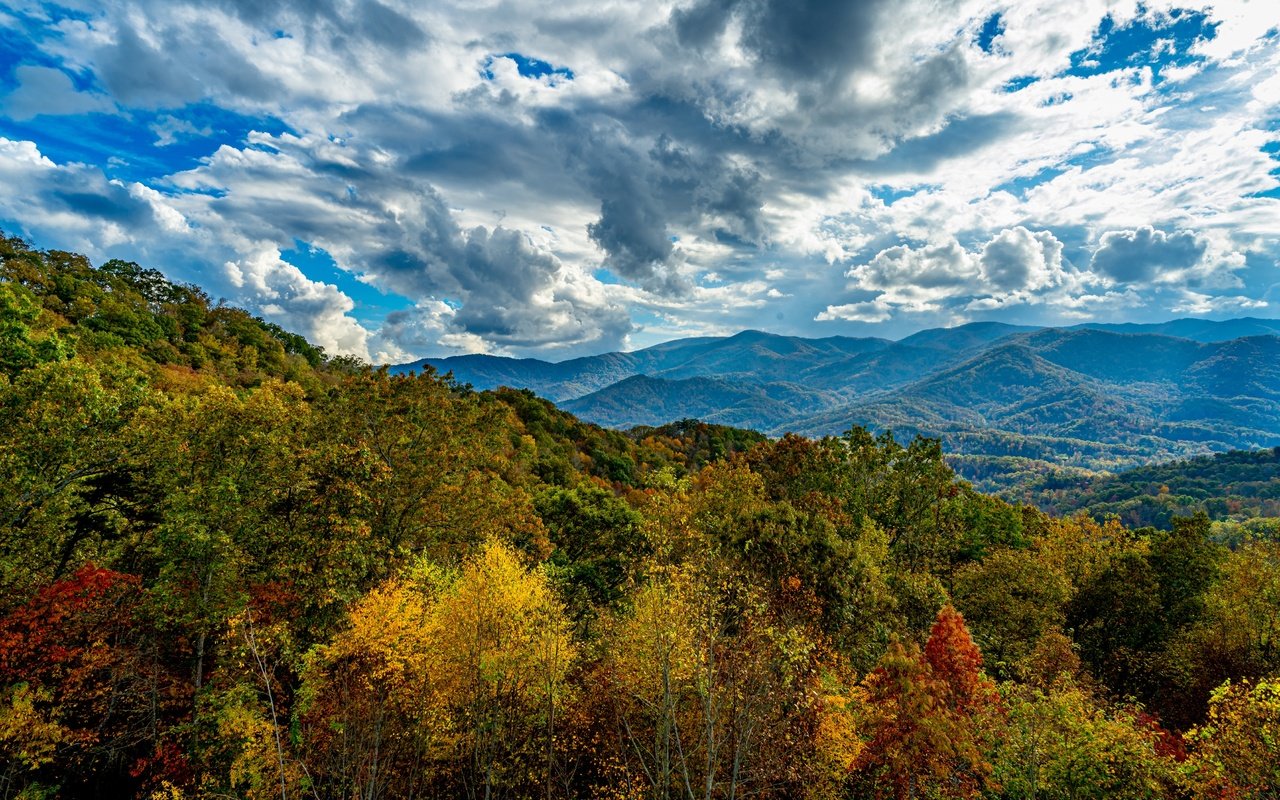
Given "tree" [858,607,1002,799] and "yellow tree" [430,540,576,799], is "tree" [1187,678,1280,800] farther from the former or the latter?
"yellow tree" [430,540,576,799]

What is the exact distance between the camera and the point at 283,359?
114625mm

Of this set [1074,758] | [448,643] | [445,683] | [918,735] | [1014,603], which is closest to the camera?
[1074,758]

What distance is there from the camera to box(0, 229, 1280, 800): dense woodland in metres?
27.0

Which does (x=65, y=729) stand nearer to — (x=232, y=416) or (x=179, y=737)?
(x=179, y=737)

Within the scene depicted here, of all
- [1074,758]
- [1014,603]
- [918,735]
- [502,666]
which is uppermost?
[502,666]

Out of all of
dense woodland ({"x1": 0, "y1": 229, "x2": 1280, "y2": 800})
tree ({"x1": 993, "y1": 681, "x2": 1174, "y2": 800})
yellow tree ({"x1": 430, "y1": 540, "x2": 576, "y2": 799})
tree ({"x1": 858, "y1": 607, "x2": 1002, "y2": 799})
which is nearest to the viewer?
tree ({"x1": 993, "y1": 681, "x2": 1174, "y2": 800})

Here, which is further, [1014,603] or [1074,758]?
[1014,603]

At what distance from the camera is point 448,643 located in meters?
34.0

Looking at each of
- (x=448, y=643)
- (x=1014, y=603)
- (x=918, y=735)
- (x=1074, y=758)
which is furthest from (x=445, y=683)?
(x=1014, y=603)

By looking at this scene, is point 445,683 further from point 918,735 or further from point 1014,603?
point 1014,603

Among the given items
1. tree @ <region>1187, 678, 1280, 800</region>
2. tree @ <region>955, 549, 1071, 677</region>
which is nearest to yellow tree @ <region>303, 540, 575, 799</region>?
tree @ <region>1187, 678, 1280, 800</region>

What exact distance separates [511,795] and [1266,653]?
53.9m

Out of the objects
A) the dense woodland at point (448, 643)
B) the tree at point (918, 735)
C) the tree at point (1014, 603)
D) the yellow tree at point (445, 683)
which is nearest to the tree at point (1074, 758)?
the dense woodland at point (448, 643)

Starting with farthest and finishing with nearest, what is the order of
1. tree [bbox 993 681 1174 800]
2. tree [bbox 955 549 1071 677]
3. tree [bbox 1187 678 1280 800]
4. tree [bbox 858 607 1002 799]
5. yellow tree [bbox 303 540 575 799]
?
tree [bbox 955 549 1071 677]
yellow tree [bbox 303 540 575 799]
tree [bbox 858 607 1002 799]
tree [bbox 993 681 1174 800]
tree [bbox 1187 678 1280 800]
